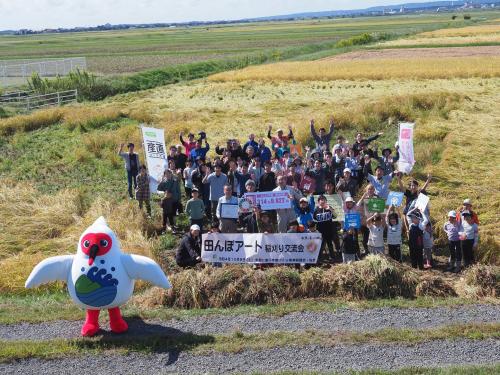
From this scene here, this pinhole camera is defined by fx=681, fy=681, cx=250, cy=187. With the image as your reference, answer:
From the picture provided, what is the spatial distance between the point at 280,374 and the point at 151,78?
41215 millimetres

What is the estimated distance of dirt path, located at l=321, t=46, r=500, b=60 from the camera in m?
54.5

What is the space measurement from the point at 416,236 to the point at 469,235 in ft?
3.14

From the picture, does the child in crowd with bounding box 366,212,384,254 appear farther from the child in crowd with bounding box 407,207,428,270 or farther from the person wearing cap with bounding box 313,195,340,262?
the person wearing cap with bounding box 313,195,340,262

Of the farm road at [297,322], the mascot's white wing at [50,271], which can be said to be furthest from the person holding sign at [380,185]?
the mascot's white wing at [50,271]

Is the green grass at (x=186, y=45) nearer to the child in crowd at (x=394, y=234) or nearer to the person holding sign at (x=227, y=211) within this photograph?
the person holding sign at (x=227, y=211)

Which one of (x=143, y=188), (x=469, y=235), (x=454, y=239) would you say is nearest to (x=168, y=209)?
(x=143, y=188)

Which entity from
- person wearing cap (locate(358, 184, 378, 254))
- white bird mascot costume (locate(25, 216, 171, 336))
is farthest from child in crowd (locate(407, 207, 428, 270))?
white bird mascot costume (locate(25, 216, 171, 336))

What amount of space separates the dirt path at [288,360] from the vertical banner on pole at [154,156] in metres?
7.38

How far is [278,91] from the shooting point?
3597 centimetres

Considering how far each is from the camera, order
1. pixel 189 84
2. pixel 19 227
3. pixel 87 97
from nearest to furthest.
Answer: pixel 19 227, pixel 87 97, pixel 189 84

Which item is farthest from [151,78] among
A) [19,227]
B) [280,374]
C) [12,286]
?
[280,374]

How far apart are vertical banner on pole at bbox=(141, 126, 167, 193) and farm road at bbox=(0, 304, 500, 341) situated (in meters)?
6.14

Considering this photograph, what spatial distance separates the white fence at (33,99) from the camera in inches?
1426

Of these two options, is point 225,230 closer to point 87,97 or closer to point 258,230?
point 258,230
